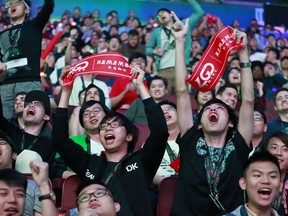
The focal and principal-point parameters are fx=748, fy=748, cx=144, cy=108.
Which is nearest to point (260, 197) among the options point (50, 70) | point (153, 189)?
point (153, 189)

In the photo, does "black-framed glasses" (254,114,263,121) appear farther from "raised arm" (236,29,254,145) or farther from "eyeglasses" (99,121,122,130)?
"eyeglasses" (99,121,122,130)

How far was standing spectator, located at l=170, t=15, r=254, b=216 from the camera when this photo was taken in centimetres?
530

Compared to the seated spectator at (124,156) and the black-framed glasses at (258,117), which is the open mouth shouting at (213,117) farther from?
the black-framed glasses at (258,117)

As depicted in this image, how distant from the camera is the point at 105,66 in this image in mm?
6109

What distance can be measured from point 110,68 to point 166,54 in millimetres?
3944

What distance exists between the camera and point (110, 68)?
609 cm

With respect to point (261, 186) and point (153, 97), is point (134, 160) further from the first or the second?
point (153, 97)

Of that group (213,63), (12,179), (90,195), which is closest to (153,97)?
(213,63)

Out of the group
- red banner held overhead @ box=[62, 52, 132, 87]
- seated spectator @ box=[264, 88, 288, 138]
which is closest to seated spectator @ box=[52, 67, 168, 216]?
red banner held overhead @ box=[62, 52, 132, 87]

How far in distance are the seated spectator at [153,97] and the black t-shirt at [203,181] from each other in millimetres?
2697

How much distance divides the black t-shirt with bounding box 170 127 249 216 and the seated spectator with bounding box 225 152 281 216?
24.2 inches

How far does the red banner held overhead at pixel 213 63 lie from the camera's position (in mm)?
5832

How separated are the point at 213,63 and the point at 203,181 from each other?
1066mm

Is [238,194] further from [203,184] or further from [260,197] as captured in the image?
[260,197]
